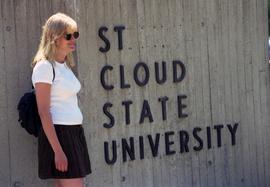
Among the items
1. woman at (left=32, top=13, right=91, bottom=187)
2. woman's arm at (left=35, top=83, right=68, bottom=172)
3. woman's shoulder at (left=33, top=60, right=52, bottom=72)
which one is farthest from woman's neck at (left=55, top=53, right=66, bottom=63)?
woman's arm at (left=35, top=83, right=68, bottom=172)

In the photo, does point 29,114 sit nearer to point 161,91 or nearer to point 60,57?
point 60,57

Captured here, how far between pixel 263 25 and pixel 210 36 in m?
0.82

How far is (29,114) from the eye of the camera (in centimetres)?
629

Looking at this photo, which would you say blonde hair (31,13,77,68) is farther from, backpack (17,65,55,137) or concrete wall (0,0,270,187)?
concrete wall (0,0,270,187)

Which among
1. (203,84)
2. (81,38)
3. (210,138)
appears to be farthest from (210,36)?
(81,38)

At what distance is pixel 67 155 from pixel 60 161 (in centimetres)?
19

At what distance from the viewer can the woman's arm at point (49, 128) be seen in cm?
577

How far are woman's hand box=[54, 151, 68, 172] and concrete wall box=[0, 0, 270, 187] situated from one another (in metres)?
1.15

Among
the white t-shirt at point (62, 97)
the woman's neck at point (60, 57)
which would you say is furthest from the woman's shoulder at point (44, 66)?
the woman's neck at point (60, 57)

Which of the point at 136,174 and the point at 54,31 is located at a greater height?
the point at 54,31

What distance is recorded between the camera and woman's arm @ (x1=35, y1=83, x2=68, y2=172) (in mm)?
5770

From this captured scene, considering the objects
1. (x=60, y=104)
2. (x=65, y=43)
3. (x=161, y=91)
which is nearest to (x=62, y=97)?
(x=60, y=104)

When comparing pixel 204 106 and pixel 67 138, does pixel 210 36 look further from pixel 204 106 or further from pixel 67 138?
pixel 67 138

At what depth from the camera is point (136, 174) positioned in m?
7.67
